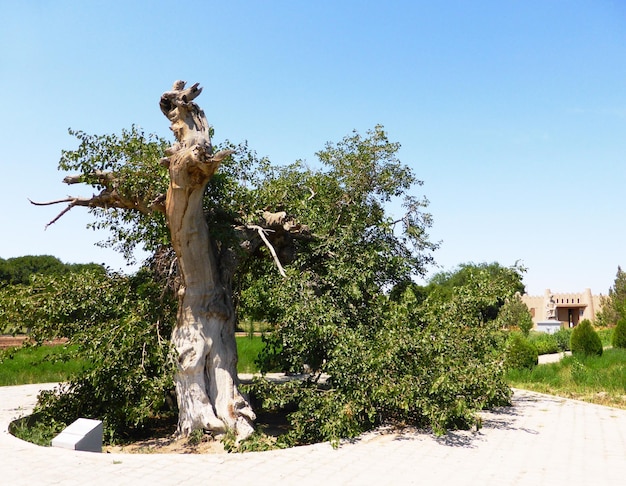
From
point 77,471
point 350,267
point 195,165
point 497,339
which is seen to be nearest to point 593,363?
point 497,339

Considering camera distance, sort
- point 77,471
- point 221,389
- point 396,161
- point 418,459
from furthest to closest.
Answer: point 396,161 → point 221,389 → point 418,459 → point 77,471

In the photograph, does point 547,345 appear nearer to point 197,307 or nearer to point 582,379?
point 582,379

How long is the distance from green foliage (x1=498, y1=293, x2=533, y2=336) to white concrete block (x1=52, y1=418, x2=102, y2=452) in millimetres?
6459

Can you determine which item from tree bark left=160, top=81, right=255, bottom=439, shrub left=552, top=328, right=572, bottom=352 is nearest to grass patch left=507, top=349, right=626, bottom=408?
tree bark left=160, top=81, right=255, bottom=439

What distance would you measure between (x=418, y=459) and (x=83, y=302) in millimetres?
5878

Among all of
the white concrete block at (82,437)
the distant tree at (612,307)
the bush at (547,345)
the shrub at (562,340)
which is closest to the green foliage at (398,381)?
the white concrete block at (82,437)

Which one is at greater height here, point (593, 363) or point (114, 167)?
point (114, 167)

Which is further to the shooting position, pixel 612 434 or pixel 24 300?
pixel 24 300

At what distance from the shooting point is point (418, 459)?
20.0ft

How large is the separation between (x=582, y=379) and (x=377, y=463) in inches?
366

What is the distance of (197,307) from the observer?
327 inches

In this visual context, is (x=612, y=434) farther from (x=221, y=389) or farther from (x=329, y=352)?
(x=221, y=389)

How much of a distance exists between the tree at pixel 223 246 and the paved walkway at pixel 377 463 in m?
1.74

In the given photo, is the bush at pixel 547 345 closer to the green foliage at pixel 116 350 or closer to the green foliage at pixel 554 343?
the green foliage at pixel 554 343
